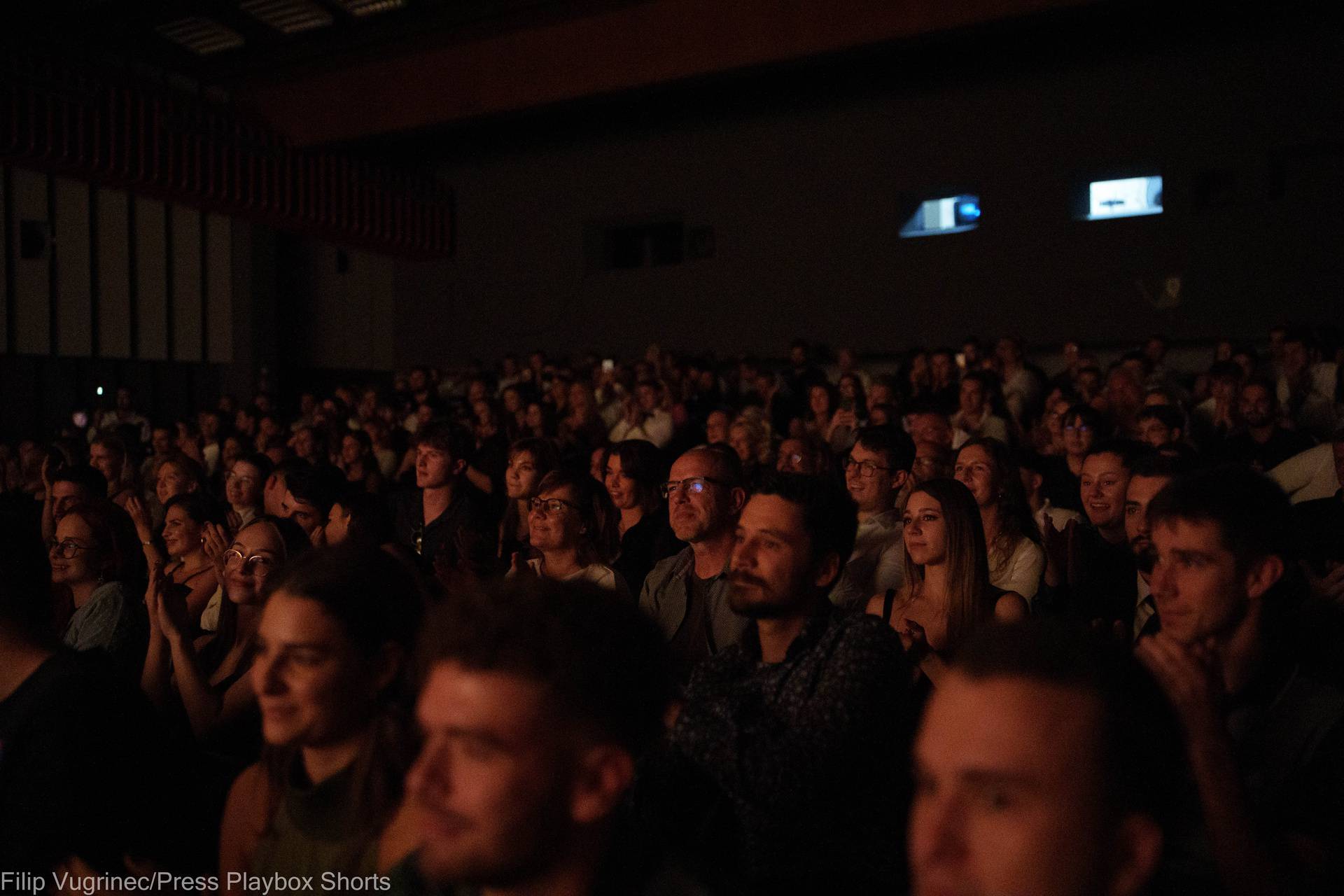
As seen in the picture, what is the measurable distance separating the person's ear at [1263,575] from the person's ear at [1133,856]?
923mm

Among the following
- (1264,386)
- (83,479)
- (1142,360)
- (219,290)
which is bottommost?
(83,479)

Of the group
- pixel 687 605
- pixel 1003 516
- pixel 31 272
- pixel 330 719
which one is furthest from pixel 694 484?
pixel 31 272

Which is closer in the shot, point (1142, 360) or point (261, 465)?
point (261, 465)

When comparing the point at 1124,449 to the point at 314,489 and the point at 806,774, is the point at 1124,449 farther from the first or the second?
the point at 314,489

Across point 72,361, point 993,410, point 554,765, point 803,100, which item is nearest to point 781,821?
point 554,765

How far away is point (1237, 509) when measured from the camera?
6.14 ft

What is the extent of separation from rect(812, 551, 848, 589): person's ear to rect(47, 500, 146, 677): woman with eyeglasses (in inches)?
77.4

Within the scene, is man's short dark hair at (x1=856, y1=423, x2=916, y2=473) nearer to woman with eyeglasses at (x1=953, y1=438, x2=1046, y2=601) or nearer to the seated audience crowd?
the seated audience crowd

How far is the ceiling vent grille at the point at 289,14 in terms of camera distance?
414 inches

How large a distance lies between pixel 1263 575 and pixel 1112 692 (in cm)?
93

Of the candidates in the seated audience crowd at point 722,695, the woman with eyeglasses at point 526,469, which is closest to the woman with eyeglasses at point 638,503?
the woman with eyeglasses at point 526,469

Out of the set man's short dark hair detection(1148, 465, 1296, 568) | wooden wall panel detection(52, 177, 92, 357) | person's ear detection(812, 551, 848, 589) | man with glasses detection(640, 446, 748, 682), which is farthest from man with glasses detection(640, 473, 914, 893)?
wooden wall panel detection(52, 177, 92, 357)

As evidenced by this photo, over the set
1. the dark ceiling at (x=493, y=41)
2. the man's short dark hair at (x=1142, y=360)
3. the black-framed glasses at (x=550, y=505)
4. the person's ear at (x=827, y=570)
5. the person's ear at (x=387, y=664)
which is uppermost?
the dark ceiling at (x=493, y=41)

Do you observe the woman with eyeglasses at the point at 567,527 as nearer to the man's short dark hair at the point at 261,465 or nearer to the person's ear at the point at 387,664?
the person's ear at the point at 387,664
